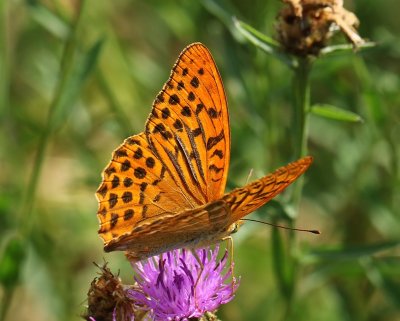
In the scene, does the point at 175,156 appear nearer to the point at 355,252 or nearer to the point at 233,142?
the point at 355,252

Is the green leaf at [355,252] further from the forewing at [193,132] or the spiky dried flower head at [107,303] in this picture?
the spiky dried flower head at [107,303]

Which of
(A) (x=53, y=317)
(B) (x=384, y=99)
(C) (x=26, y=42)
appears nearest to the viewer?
(B) (x=384, y=99)

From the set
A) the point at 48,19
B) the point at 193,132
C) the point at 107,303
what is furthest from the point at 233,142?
the point at 107,303

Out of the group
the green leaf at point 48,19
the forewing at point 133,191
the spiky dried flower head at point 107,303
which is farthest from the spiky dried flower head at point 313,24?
the green leaf at point 48,19

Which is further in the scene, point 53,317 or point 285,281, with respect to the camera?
point 53,317

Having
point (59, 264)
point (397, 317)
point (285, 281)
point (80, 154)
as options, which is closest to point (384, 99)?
point (285, 281)

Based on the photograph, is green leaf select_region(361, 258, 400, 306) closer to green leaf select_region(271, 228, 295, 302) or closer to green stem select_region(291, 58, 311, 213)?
green leaf select_region(271, 228, 295, 302)

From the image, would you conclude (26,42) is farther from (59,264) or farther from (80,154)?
(59,264)
